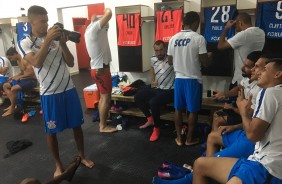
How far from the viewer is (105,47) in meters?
3.03

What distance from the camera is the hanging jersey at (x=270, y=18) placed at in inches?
106

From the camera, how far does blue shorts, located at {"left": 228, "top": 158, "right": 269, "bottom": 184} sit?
3.90 ft

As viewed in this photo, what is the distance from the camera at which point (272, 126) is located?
120 centimetres

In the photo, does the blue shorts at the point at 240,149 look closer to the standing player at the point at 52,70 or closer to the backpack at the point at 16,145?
the standing player at the point at 52,70

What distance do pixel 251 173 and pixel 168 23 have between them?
2.53 m

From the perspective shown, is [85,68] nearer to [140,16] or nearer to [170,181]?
[140,16]

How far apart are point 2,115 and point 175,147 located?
125 inches

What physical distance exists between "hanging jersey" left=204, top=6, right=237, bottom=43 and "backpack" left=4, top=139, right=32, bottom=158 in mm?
2626

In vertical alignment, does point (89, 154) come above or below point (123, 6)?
below

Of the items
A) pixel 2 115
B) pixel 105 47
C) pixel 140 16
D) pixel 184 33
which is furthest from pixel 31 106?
pixel 184 33

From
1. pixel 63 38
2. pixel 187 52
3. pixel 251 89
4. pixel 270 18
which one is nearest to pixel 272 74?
pixel 251 89

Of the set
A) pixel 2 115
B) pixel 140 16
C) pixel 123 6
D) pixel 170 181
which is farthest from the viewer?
pixel 2 115

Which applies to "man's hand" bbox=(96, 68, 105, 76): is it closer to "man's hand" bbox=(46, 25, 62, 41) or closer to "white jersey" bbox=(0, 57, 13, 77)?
"man's hand" bbox=(46, 25, 62, 41)

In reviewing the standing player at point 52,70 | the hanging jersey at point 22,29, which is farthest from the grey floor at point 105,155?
the hanging jersey at point 22,29
